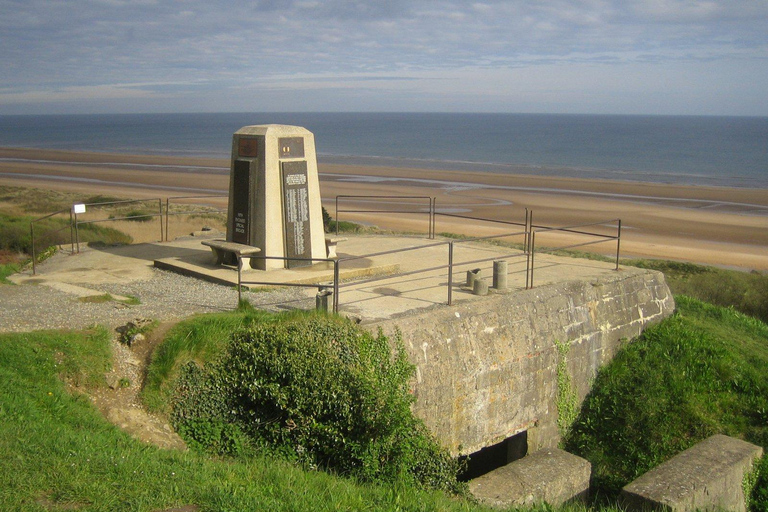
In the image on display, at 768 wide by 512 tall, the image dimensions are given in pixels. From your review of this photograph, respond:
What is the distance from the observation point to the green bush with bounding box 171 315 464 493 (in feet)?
26.0

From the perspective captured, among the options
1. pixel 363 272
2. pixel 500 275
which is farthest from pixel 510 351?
pixel 363 272

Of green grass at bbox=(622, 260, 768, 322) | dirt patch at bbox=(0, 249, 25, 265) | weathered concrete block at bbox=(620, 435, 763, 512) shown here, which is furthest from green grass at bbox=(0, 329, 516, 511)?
green grass at bbox=(622, 260, 768, 322)

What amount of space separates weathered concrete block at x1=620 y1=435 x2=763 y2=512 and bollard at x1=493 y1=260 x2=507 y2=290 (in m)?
3.58

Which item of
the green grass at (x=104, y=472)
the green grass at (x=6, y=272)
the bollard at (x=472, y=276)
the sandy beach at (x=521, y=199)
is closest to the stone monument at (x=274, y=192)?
the bollard at (x=472, y=276)

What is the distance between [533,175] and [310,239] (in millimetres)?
47014

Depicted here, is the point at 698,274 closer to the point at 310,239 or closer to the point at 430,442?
the point at 310,239

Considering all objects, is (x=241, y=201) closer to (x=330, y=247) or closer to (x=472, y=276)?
(x=330, y=247)

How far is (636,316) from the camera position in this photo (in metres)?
12.8

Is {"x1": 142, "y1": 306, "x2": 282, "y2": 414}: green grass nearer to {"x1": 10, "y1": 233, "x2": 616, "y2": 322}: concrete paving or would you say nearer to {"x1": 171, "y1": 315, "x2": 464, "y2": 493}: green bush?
{"x1": 171, "y1": 315, "x2": 464, "y2": 493}: green bush

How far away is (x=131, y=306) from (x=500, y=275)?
18.4 feet

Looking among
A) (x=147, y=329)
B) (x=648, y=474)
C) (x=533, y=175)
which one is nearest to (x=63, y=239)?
(x=147, y=329)

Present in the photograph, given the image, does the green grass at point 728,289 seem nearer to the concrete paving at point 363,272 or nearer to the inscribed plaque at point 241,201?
the concrete paving at point 363,272

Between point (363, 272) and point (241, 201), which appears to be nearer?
point (363, 272)

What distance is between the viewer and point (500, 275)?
1147 centimetres
